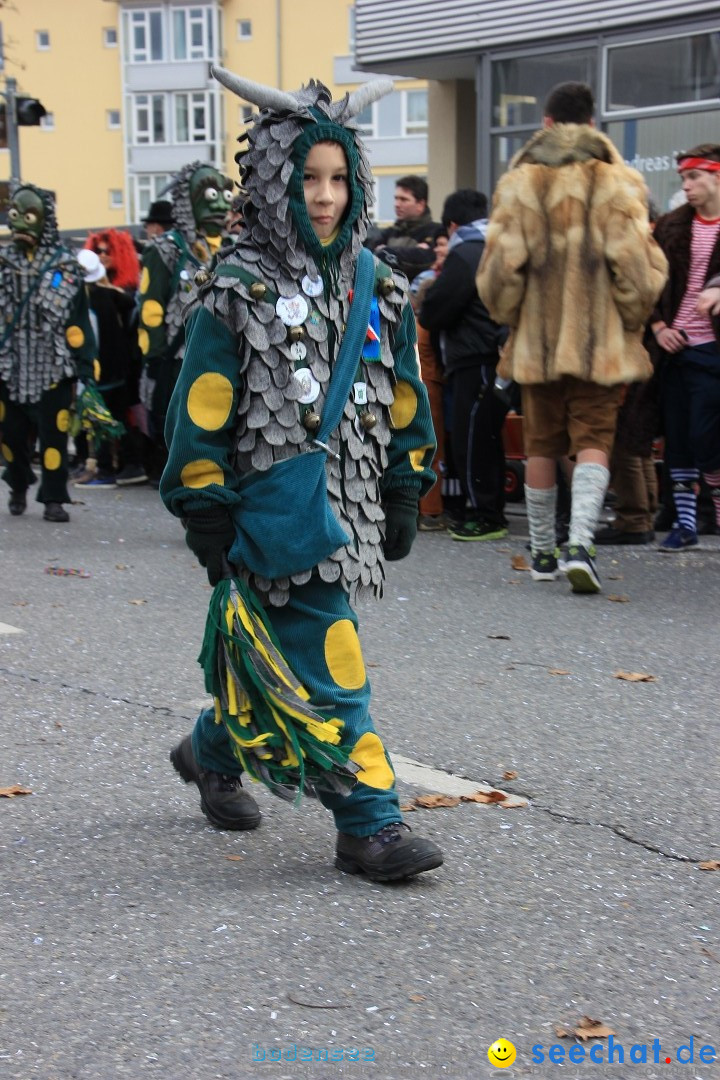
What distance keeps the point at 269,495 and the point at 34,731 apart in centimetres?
190

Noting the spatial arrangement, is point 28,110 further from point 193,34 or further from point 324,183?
point 193,34

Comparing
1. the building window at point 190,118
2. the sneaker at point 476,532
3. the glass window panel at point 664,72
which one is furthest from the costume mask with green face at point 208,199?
the building window at point 190,118

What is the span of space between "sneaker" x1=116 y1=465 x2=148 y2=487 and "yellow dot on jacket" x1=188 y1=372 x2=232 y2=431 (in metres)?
9.79

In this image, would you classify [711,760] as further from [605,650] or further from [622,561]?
[622,561]

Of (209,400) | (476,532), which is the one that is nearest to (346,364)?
(209,400)

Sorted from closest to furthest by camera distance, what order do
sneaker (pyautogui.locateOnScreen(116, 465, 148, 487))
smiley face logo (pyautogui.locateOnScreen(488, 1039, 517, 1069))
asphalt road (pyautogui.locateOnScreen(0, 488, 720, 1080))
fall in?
smiley face logo (pyautogui.locateOnScreen(488, 1039, 517, 1069)) → asphalt road (pyautogui.locateOnScreen(0, 488, 720, 1080)) → sneaker (pyautogui.locateOnScreen(116, 465, 148, 487))

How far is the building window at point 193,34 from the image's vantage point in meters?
61.0

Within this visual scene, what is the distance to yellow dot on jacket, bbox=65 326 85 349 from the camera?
1060 centimetres

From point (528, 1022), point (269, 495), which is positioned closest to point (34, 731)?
point (269, 495)

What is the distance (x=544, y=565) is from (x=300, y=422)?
4.51 meters

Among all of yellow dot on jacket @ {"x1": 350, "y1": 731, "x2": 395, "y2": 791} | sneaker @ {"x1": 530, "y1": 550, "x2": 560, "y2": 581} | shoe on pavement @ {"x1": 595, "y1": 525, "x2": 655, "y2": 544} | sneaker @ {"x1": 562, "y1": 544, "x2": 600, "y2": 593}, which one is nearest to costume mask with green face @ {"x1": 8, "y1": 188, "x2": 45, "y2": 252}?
shoe on pavement @ {"x1": 595, "y1": 525, "x2": 655, "y2": 544}

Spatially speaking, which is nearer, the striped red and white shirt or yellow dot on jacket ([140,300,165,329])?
the striped red and white shirt

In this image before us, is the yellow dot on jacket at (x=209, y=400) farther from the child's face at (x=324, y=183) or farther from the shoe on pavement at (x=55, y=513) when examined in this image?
the shoe on pavement at (x=55, y=513)

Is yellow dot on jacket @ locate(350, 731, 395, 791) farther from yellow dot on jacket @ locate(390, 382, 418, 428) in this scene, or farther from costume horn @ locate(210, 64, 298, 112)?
costume horn @ locate(210, 64, 298, 112)
